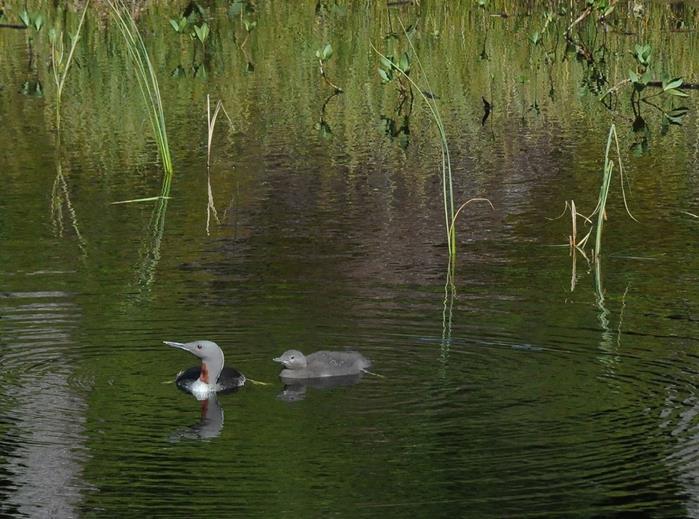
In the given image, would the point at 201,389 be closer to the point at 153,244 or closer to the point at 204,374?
the point at 204,374

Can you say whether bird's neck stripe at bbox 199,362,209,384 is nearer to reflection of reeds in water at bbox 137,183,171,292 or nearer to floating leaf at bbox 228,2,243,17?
reflection of reeds in water at bbox 137,183,171,292

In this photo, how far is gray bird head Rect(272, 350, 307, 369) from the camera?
27.0 ft

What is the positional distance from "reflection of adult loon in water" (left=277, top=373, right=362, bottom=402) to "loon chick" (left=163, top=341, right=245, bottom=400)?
0.25 meters

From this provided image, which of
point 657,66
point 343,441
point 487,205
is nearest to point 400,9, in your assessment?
point 657,66

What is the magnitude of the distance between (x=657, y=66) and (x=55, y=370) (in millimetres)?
12445

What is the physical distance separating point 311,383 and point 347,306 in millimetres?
1425

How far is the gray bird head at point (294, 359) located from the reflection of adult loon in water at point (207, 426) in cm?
43

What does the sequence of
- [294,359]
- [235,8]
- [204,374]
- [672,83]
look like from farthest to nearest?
[235,8]
[672,83]
[294,359]
[204,374]

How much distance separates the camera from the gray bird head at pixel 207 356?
320 inches

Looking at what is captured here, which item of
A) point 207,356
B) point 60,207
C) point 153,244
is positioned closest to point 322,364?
point 207,356

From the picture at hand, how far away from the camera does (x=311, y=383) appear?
827 centimetres

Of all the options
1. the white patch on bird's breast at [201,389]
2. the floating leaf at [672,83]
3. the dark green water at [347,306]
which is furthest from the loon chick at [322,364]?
the floating leaf at [672,83]

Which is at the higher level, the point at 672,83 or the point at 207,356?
the point at 672,83

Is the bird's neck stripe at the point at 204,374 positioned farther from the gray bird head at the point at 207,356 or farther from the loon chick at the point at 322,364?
the loon chick at the point at 322,364
